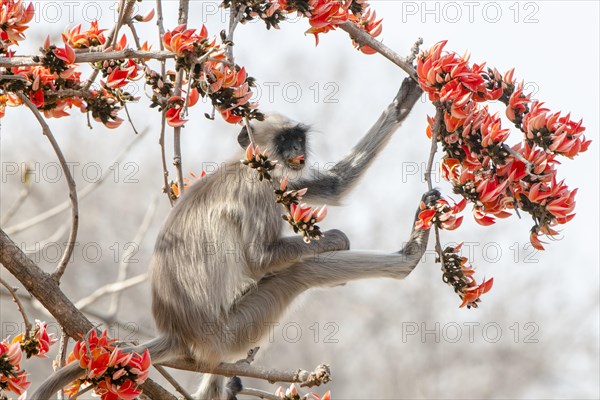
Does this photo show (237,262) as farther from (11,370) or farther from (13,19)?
(13,19)

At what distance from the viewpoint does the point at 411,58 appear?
12.6ft

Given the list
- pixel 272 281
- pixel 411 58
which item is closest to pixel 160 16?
pixel 411 58

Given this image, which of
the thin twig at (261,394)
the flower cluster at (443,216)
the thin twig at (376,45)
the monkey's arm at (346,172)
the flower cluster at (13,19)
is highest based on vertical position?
the monkey's arm at (346,172)

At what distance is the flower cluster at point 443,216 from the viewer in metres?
3.05

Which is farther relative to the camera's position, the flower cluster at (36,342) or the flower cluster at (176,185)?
the flower cluster at (176,185)

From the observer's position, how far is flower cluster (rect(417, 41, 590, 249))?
2973 mm

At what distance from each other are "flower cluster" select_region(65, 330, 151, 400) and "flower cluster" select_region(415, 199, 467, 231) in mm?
1086

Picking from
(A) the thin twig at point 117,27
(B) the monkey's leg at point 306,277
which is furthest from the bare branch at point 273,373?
(A) the thin twig at point 117,27

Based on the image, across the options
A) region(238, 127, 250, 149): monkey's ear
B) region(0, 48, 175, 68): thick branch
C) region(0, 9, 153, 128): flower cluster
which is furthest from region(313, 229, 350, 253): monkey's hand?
region(0, 48, 175, 68): thick branch

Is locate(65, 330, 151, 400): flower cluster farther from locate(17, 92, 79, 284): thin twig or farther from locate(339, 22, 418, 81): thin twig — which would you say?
locate(339, 22, 418, 81): thin twig

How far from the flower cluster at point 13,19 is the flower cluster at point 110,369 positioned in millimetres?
1114

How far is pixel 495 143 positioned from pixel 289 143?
6.81 feet

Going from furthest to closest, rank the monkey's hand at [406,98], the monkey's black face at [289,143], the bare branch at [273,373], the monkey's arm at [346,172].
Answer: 1. the monkey's arm at [346,172]
2. the monkey's black face at [289,143]
3. the monkey's hand at [406,98]
4. the bare branch at [273,373]

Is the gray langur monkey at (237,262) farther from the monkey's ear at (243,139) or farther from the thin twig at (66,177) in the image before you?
the thin twig at (66,177)
